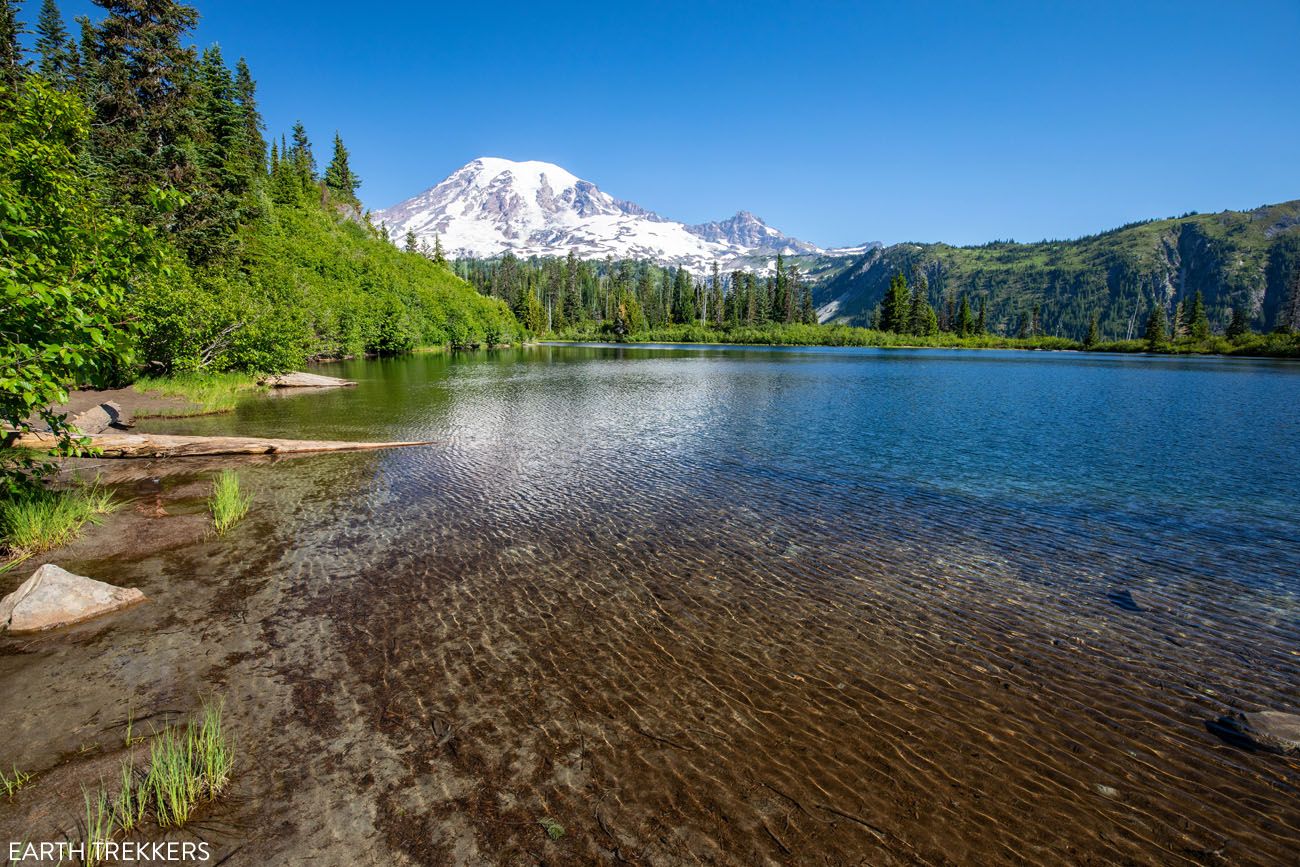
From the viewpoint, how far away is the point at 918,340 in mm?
164625

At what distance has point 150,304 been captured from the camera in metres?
33.3

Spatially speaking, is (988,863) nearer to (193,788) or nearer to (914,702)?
(914,702)

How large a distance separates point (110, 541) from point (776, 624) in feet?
49.6

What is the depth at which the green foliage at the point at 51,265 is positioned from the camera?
8.16 meters

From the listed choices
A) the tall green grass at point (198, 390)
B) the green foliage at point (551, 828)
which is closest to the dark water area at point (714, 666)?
the green foliage at point (551, 828)

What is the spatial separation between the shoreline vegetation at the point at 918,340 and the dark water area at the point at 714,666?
154 m

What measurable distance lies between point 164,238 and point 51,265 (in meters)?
37.1

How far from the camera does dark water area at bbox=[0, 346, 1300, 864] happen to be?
5.85 metres

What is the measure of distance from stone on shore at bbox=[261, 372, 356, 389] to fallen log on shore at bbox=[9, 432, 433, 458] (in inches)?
1037

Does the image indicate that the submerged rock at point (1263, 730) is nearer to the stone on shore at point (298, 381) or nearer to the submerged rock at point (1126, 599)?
the submerged rock at point (1126, 599)

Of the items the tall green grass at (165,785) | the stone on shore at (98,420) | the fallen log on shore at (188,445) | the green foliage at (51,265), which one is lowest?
the tall green grass at (165,785)

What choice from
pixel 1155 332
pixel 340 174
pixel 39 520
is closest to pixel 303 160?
pixel 340 174

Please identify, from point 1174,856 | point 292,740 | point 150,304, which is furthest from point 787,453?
point 150,304

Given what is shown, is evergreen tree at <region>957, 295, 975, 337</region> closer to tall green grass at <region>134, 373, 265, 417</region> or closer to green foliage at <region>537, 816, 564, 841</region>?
tall green grass at <region>134, 373, 265, 417</region>
